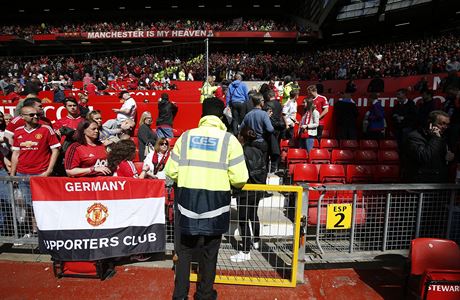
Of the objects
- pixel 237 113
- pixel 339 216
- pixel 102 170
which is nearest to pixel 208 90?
pixel 237 113

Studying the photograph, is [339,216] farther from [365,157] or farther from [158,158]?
[365,157]

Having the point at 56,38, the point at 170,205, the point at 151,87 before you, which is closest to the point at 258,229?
the point at 170,205

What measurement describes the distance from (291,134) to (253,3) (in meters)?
33.3

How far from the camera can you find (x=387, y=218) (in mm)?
3852

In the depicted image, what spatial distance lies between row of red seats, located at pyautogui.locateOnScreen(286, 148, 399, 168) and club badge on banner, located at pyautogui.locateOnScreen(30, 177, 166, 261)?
127 inches

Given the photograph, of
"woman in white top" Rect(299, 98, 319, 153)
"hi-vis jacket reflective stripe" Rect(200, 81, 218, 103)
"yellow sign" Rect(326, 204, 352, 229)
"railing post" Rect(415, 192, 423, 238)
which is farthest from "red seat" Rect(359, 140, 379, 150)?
"hi-vis jacket reflective stripe" Rect(200, 81, 218, 103)

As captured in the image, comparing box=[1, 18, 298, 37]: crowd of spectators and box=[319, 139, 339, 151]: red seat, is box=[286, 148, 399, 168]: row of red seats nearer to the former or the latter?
box=[319, 139, 339, 151]: red seat

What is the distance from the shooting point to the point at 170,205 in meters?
4.06

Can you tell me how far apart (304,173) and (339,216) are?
60.0 inches

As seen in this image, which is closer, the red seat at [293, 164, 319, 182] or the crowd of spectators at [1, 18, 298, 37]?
the red seat at [293, 164, 319, 182]

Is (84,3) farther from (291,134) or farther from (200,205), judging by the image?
(200,205)

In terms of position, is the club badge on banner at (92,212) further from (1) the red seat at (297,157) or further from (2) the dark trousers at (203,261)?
(1) the red seat at (297,157)

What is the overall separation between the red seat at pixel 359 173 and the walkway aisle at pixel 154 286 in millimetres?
1748

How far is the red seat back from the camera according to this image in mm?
3271
